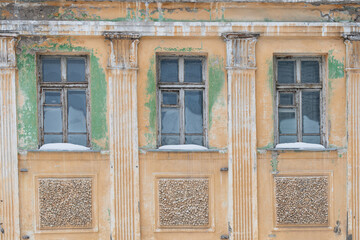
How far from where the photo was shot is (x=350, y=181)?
8.30 m

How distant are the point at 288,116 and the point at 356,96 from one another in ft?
3.73

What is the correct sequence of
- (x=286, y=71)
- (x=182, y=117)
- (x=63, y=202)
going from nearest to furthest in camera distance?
1. (x=63, y=202)
2. (x=182, y=117)
3. (x=286, y=71)

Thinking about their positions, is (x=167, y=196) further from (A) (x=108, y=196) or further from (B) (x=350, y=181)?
(B) (x=350, y=181)

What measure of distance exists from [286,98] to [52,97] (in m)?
3.88

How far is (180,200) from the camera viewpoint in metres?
8.21

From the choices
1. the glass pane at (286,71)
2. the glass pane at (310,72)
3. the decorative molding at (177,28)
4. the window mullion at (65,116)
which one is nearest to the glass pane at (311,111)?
the glass pane at (310,72)

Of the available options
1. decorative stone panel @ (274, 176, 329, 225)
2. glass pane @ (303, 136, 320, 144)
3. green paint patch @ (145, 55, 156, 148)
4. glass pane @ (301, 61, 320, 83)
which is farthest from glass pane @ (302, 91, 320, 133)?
green paint patch @ (145, 55, 156, 148)

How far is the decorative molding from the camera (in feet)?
26.3

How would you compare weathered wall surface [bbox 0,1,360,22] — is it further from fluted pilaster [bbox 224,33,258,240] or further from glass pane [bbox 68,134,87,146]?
glass pane [bbox 68,134,87,146]

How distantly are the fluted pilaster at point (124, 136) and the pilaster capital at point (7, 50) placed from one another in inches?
59.6

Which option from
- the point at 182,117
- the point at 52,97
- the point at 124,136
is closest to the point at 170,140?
the point at 182,117

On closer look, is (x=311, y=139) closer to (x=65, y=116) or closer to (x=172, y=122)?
(x=172, y=122)

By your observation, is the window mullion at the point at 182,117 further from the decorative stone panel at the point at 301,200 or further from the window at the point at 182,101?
the decorative stone panel at the point at 301,200

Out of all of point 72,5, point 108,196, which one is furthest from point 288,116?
point 72,5
